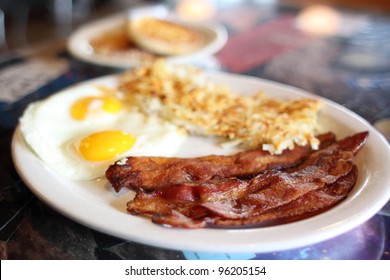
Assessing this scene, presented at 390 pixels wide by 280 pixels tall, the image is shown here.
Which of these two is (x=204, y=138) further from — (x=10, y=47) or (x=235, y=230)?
(x=10, y=47)

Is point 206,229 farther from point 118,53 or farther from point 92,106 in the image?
point 118,53

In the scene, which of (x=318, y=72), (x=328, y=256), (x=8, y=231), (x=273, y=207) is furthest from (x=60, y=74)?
(x=328, y=256)

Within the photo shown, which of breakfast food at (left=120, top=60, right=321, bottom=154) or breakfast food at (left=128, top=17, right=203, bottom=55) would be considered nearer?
breakfast food at (left=120, top=60, right=321, bottom=154)

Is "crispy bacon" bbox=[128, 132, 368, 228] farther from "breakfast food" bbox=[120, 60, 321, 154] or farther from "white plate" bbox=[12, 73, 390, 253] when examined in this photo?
"breakfast food" bbox=[120, 60, 321, 154]

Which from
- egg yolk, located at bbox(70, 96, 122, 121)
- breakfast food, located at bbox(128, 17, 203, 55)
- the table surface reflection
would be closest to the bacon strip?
the table surface reflection

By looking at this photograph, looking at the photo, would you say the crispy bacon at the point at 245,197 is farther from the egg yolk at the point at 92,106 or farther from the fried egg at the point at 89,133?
the egg yolk at the point at 92,106

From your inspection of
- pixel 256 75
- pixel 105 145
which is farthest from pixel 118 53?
pixel 105 145
